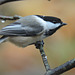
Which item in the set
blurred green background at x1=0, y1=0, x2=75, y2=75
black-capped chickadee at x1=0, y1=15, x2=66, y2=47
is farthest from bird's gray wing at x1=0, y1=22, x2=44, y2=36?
blurred green background at x1=0, y1=0, x2=75, y2=75

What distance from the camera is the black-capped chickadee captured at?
1.43 metres

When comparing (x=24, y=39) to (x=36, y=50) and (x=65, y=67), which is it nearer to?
(x=65, y=67)

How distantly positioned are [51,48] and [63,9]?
0.69 meters

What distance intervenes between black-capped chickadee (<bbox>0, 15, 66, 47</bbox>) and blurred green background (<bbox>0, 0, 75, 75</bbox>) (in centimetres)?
76

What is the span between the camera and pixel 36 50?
235cm

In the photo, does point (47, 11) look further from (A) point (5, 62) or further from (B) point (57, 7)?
(A) point (5, 62)

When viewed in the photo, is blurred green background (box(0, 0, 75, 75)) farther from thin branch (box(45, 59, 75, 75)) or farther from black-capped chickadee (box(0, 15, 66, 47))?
thin branch (box(45, 59, 75, 75))

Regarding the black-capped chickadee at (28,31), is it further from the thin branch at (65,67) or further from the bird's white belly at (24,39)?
the thin branch at (65,67)

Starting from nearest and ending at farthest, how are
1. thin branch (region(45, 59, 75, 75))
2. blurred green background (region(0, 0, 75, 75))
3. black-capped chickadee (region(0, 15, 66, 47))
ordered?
thin branch (region(45, 59, 75, 75))
black-capped chickadee (region(0, 15, 66, 47))
blurred green background (region(0, 0, 75, 75))

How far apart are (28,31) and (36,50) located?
35.7 inches

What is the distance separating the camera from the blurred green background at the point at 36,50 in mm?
2236

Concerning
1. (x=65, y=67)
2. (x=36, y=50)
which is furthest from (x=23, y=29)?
(x=36, y=50)

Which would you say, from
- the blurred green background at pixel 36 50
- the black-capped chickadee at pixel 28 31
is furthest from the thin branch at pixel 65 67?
the blurred green background at pixel 36 50

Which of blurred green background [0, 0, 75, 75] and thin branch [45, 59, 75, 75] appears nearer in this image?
thin branch [45, 59, 75, 75]
